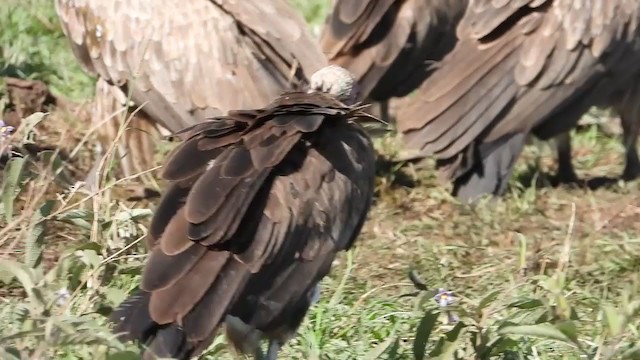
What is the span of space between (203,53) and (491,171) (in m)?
1.60

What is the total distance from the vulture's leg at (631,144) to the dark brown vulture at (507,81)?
0.37 metres

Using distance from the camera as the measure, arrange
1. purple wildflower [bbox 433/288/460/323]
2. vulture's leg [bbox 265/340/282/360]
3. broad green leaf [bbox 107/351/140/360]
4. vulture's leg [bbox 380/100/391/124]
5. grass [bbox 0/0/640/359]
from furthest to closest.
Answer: vulture's leg [bbox 380/100/391/124]
purple wildflower [bbox 433/288/460/323]
vulture's leg [bbox 265/340/282/360]
grass [bbox 0/0/640/359]
broad green leaf [bbox 107/351/140/360]

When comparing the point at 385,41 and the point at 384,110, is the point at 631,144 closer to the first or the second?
the point at 384,110

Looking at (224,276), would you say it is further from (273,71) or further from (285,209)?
(273,71)

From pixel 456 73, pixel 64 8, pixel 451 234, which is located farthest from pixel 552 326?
pixel 64 8

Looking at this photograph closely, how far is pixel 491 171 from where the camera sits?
23.4 feet

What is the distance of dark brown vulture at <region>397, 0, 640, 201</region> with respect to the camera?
280 inches

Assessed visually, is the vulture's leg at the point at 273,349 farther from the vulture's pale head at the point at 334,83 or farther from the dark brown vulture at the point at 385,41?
the dark brown vulture at the point at 385,41

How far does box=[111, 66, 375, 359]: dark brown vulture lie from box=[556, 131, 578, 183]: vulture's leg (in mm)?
3287

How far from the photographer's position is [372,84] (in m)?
7.23

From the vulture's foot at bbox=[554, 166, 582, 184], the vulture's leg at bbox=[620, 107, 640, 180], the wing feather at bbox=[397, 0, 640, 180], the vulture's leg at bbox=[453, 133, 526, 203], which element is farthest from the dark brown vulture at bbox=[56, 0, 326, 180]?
the vulture's leg at bbox=[620, 107, 640, 180]

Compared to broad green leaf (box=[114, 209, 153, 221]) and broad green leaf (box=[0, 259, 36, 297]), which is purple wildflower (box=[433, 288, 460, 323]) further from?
broad green leaf (box=[0, 259, 36, 297])

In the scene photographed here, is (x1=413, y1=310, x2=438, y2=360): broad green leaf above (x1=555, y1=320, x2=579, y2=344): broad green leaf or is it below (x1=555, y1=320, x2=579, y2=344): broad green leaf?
below

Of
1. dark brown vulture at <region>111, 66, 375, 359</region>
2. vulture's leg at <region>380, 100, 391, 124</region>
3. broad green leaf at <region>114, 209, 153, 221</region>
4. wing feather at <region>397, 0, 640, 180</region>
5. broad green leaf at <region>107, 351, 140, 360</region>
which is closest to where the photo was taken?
broad green leaf at <region>107, 351, 140, 360</region>
